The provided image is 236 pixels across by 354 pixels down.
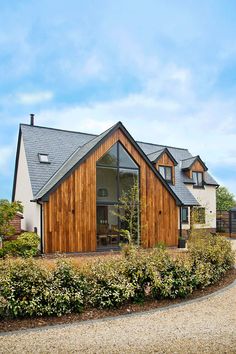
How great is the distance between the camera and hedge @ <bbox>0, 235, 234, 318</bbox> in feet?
19.6

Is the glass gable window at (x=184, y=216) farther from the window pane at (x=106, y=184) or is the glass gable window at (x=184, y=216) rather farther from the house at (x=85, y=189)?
the window pane at (x=106, y=184)

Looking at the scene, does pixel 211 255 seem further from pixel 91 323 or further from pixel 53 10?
pixel 53 10

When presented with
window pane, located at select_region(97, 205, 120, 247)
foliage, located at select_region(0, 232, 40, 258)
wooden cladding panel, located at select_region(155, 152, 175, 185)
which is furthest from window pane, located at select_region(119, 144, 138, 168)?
foliage, located at select_region(0, 232, 40, 258)

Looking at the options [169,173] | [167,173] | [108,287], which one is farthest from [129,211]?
[108,287]

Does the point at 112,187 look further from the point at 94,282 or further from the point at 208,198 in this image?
the point at 208,198

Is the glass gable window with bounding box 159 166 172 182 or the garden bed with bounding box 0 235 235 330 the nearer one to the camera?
the garden bed with bounding box 0 235 235 330

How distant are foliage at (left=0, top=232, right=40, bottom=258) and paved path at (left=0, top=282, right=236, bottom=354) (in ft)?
28.6

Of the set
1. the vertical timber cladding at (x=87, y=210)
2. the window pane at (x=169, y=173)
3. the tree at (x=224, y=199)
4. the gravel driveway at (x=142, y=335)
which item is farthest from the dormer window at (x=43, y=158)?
the tree at (x=224, y=199)

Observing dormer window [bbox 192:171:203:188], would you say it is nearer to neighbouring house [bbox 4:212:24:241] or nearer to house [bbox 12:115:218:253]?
house [bbox 12:115:218:253]

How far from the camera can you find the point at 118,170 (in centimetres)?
1675

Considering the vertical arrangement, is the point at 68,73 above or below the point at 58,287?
above

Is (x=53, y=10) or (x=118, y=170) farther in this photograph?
(x=118, y=170)

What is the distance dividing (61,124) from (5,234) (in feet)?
45.3

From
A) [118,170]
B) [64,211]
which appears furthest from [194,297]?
[118,170]
